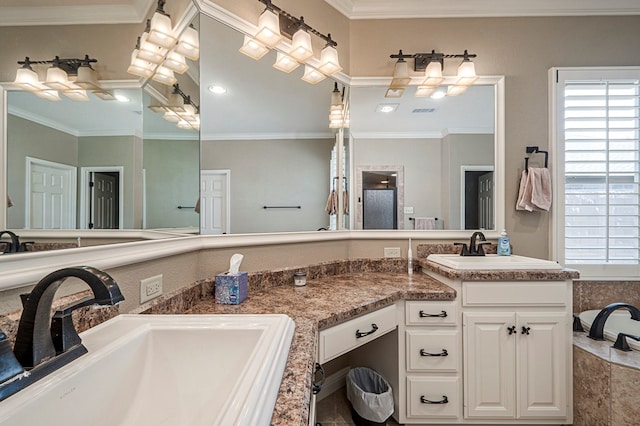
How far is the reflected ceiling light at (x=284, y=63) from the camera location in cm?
174

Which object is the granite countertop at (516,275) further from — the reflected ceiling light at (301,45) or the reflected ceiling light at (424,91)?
the reflected ceiling light at (301,45)

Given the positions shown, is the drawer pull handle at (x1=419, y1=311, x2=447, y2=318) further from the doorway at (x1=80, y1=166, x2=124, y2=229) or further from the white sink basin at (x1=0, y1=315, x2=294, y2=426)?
the doorway at (x1=80, y1=166, x2=124, y2=229)

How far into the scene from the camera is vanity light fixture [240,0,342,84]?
1.57 m

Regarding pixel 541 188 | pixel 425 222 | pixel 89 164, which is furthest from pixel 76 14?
pixel 541 188

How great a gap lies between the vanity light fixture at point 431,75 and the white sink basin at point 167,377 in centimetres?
189

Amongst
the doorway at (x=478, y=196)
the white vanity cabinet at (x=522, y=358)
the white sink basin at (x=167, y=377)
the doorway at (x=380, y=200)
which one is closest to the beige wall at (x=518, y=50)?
the doorway at (x=478, y=196)

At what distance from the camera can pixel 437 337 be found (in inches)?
63.3

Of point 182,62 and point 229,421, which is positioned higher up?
point 182,62

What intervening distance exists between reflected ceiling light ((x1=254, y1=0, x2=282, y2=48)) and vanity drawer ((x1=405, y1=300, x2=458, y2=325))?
162 centimetres

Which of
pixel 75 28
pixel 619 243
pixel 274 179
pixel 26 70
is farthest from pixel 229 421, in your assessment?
pixel 619 243

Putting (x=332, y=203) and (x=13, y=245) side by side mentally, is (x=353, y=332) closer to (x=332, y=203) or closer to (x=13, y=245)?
(x=332, y=203)

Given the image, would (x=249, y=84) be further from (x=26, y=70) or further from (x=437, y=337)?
(x=437, y=337)

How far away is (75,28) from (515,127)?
8.24 ft

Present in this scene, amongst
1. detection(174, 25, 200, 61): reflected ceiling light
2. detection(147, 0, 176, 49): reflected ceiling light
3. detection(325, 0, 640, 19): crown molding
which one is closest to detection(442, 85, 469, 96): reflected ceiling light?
detection(325, 0, 640, 19): crown molding
